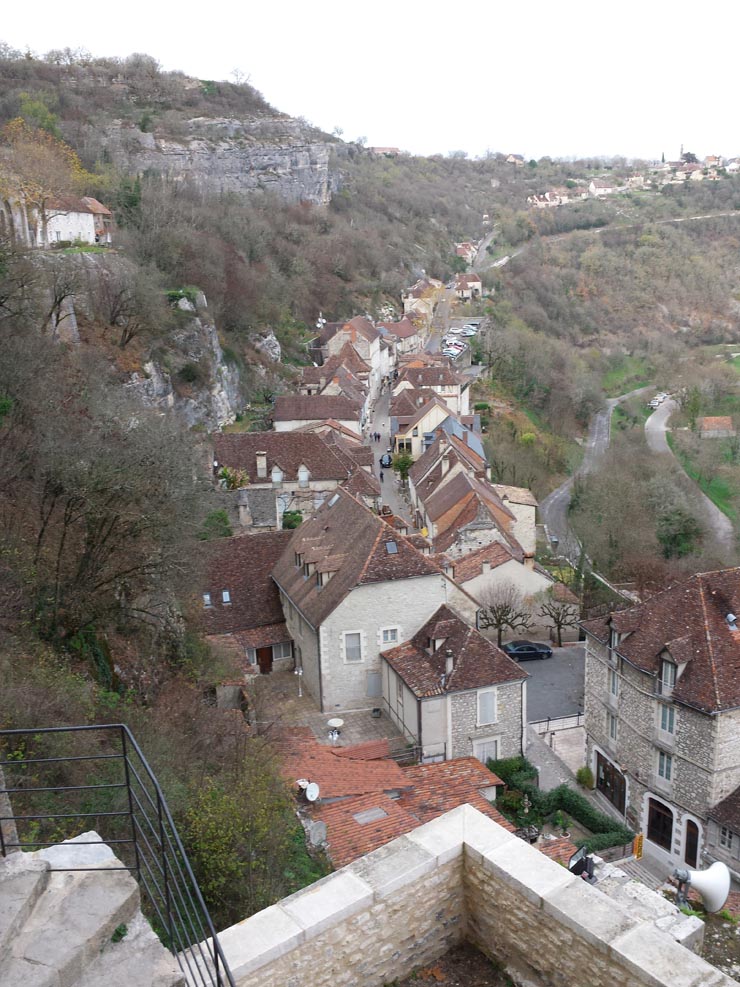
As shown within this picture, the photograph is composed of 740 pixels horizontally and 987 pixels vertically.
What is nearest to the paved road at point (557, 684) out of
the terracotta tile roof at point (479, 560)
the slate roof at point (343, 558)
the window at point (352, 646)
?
the terracotta tile roof at point (479, 560)

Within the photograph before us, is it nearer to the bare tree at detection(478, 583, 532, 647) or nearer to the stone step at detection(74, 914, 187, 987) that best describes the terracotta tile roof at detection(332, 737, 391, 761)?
the bare tree at detection(478, 583, 532, 647)

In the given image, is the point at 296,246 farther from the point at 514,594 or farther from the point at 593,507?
the point at 514,594

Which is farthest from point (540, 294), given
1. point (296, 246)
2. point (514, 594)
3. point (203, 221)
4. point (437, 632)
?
point (437, 632)

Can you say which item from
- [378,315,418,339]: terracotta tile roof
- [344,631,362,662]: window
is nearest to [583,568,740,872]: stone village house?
[344,631,362,662]: window

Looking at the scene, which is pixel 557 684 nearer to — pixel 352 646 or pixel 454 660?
pixel 454 660

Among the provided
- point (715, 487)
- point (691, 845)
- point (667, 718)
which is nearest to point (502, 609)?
point (667, 718)
